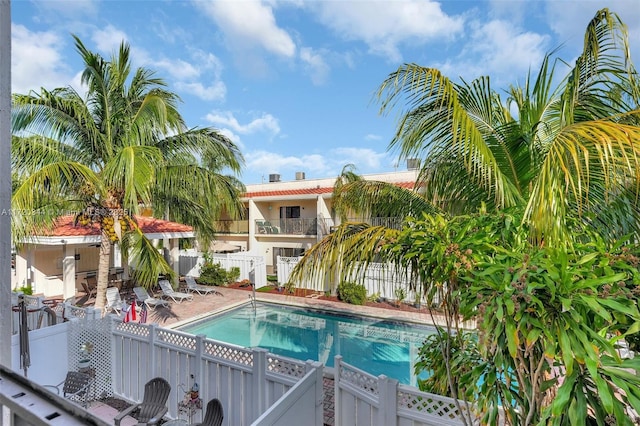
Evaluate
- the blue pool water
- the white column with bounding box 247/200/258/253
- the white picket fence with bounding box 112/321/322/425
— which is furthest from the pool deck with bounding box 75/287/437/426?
the white column with bounding box 247/200/258/253

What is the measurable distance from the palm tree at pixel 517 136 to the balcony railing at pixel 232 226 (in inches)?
Answer: 829

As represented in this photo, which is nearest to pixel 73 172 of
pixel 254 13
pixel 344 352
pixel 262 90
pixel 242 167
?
pixel 242 167

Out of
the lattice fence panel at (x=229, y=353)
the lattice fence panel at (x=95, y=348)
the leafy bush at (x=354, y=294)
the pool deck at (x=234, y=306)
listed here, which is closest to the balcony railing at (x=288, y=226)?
the pool deck at (x=234, y=306)

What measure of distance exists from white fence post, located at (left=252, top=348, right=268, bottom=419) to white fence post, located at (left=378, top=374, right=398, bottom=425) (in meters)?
2.05

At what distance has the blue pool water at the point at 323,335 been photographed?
10.9 meters

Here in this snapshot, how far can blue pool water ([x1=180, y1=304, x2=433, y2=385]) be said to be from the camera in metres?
10.9

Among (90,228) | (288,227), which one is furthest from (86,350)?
(288,227)

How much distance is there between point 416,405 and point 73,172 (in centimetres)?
1073

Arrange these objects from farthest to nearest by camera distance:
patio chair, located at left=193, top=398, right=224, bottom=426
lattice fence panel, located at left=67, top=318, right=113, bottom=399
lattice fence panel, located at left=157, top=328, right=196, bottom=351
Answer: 1. lattice fence panel, located at left=67, top=318, right=113, bottom=399
2. lattice fence panel, located at left=157, top=328, right=196, bottom=351
3. patio chair, located at left=193, top=398, right=224, bottom=426

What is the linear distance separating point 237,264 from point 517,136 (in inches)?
695

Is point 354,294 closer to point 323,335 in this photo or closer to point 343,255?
point 323,335

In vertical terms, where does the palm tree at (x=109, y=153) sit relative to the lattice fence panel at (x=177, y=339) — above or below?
above

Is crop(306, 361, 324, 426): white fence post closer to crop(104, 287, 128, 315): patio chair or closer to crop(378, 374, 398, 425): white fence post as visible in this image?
crop(378, 374, 398, 425): white fence post

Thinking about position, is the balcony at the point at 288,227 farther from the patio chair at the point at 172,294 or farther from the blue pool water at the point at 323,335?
the patio chair at the point at 172,294
